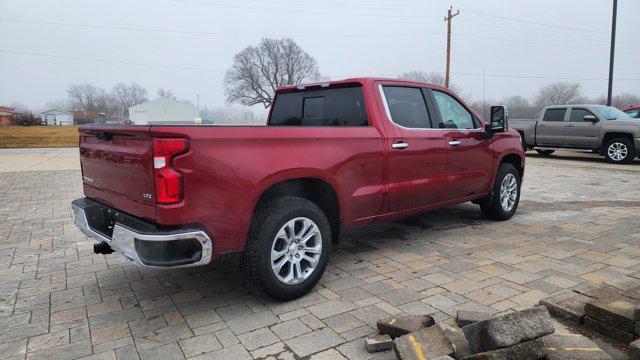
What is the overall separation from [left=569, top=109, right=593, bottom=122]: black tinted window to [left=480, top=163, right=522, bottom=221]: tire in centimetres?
973

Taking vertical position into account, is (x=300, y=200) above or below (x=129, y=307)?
above

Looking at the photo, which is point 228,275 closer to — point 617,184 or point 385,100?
point 385,100

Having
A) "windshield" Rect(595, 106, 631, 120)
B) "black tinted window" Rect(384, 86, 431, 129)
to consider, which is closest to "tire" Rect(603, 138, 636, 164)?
"windshield" Rect(595, 106, 631, 120)

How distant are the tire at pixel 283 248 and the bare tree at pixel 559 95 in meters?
60.8

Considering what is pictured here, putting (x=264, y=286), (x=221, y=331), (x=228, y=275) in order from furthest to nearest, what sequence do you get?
1. (x=228, y=275)
2. (x=264, y=286)
3. (x=221, y=331)

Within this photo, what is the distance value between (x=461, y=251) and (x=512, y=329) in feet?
7.80

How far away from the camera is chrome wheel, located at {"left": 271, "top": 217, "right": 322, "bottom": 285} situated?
3295 millimetres

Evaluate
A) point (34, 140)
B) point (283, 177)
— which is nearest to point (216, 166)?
point (283, 177)

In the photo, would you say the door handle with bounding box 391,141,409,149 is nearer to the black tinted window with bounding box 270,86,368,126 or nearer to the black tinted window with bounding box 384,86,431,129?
the black tinted window with bounding box 384,86,431,129

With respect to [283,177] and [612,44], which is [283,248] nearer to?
[283,177]

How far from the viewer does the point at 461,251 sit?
466 centimetres

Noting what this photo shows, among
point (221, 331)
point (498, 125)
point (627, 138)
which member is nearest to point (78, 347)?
point (221, 331)

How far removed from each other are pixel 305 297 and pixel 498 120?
11.0 feet

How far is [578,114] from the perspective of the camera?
45.6 feet
